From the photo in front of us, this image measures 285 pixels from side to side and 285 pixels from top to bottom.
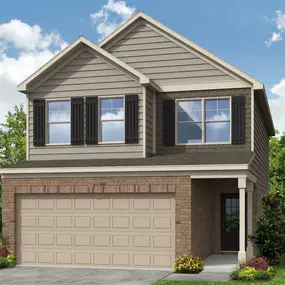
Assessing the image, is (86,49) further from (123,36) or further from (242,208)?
(242,208)

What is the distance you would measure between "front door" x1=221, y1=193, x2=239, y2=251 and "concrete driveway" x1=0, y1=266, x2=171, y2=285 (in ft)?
19.0

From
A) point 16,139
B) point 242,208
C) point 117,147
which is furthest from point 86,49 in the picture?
point 16,139

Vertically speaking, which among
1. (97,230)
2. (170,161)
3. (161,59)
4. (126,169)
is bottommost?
(97,230)

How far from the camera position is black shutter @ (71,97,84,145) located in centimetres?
2177

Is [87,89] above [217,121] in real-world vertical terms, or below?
above

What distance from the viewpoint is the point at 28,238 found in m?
20.4

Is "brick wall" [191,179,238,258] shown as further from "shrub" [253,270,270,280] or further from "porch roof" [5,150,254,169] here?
"shrub" [253,270,270,280]

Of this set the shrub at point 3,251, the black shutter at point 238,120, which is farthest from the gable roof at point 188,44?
the shrub at point 3,251

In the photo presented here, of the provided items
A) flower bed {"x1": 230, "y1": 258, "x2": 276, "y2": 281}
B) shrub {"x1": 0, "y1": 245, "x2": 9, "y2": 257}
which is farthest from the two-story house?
flower bed {"x1": 230, "y1": 258, "x2": 276, "y2": 281}

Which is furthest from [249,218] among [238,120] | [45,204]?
[45,204]

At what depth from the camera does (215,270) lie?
727 inches

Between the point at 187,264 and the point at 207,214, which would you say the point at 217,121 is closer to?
the point at 207,214

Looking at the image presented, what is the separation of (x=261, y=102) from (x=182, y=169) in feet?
20.3

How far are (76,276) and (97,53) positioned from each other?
8403mm
